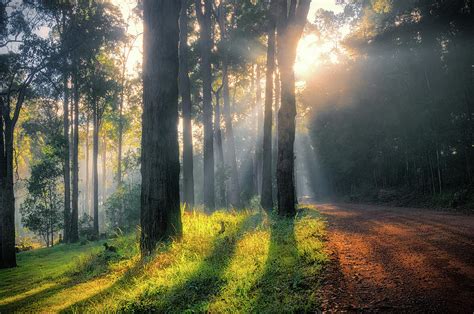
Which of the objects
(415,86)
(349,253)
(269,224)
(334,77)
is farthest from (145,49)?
(334,77)

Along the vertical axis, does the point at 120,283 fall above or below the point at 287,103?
below

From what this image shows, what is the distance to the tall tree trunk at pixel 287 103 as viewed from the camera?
1045 centimetres

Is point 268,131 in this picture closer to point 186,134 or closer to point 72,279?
point 186,134

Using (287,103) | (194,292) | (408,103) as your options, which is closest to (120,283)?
(194,292)

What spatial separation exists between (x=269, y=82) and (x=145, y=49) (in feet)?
32.7

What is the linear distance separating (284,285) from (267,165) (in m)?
12.8

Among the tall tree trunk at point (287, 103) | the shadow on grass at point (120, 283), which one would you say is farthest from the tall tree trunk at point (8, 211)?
the tall tree trunk at point (287, 103)

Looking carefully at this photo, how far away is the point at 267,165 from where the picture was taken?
54.6ft

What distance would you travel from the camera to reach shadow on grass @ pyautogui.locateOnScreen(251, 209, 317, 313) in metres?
3.38

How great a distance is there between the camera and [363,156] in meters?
29.0

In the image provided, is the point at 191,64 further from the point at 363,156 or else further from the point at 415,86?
the point at 363,156

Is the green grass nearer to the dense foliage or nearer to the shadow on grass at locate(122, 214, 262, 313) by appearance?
the shadow on grass at locate(122, 214, 262, 313)

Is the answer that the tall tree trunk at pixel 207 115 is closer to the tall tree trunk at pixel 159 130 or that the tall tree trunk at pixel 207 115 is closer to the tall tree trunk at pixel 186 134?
the tall tree trunk at pixel 186 134

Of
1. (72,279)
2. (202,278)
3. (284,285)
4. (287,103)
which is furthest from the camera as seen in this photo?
(287,103)
